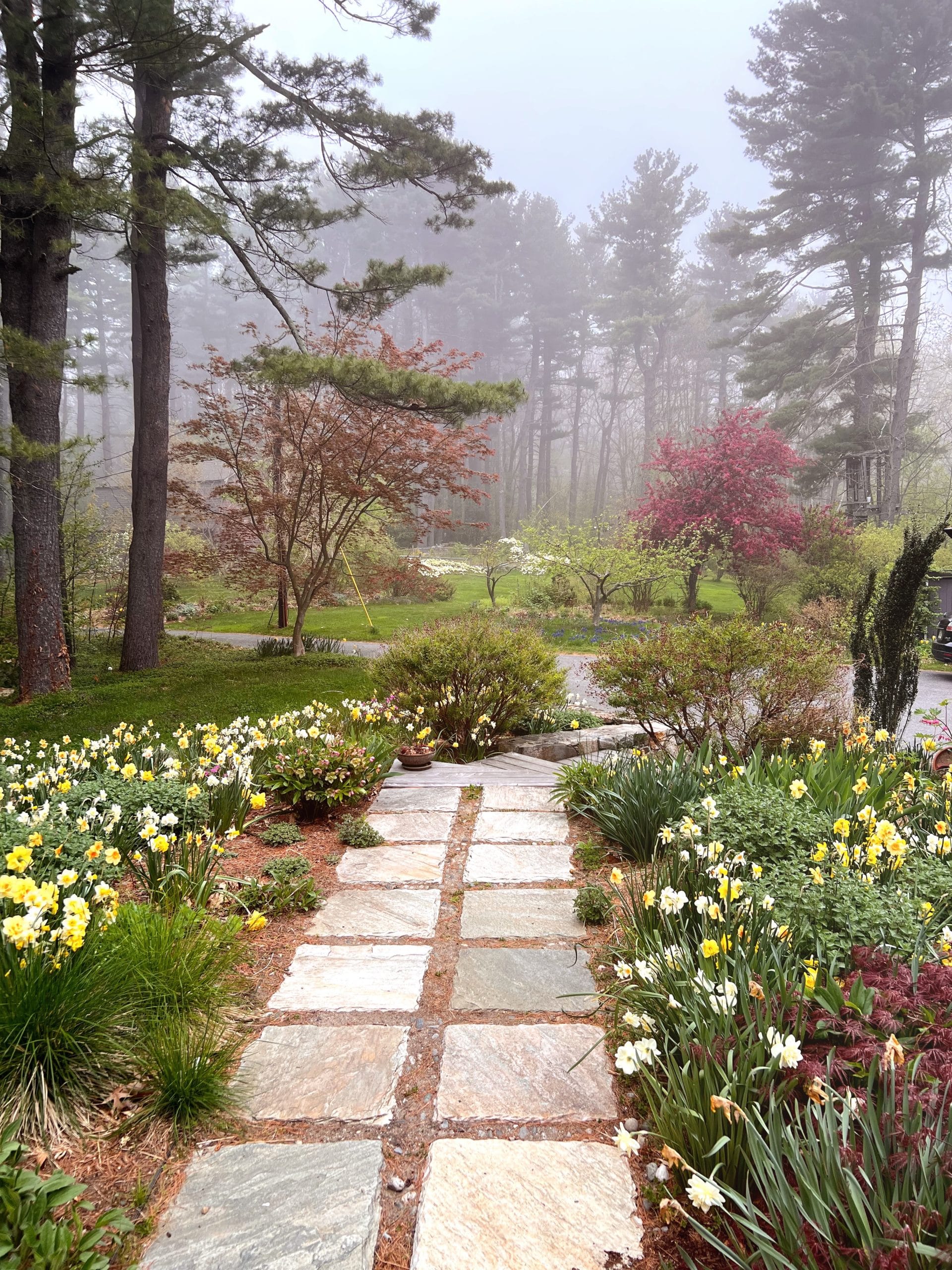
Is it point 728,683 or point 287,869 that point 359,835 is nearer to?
point 287,869

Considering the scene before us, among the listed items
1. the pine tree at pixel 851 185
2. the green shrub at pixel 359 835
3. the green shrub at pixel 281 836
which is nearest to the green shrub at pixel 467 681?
the green shrub at pixel 359 835

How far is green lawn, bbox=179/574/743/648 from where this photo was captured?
41.2 ft

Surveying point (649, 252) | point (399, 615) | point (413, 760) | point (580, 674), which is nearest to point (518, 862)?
point (413, 760)

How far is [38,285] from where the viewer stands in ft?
21.3

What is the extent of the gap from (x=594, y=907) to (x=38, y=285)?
7299 millimetres

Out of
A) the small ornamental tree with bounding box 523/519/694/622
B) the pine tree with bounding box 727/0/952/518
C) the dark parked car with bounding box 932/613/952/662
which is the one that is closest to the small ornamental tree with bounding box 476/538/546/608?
the small ornamental tree with bounding box 523/519/694/622

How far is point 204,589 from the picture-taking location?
731 inches

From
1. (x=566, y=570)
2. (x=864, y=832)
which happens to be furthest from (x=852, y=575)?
(x=864, y=832)

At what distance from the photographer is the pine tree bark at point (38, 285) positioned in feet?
18.0

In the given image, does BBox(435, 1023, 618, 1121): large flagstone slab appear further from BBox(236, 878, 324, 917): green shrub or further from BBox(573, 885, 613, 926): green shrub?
BBox(236, 878, 324, 917): green shrub

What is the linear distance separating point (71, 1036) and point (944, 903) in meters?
2.31

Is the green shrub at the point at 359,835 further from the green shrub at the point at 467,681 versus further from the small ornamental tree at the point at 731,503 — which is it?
the small ornamental tree at the point at 731,503

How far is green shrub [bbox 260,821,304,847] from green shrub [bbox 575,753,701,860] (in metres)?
1.45

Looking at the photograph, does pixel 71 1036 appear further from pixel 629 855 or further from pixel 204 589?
pixel 204 589
